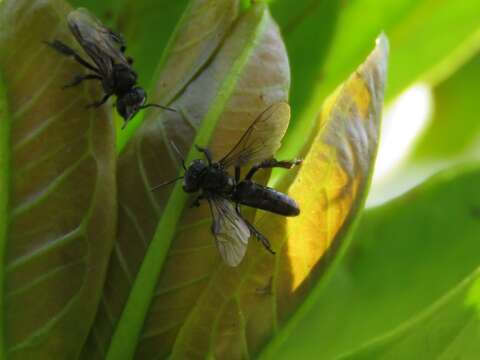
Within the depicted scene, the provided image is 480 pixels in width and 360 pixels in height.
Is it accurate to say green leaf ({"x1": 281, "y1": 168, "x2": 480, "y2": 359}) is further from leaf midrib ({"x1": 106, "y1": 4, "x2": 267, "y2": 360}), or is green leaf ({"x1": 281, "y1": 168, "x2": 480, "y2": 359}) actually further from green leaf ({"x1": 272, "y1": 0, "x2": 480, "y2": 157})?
leaf midrib ({"x1": 106, "y1": 4, "x2": 267, "y2": 360})

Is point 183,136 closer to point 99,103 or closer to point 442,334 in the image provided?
point 99,103

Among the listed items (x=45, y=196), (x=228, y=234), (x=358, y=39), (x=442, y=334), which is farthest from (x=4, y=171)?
(x=358, y=39)

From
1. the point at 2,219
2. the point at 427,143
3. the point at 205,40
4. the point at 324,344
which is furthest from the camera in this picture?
the point at 427,143

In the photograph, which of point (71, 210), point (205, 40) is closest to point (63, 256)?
point (71, 210)

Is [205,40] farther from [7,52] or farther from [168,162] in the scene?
[7,52]

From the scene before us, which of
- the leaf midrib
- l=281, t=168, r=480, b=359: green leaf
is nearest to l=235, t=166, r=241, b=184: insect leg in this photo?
the leaf midrib

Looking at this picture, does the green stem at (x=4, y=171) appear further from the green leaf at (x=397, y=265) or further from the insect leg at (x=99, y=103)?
the green leaf at (x=397, y=265)

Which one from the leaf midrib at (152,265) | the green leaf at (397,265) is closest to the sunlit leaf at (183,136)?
the leaf midrib at (152,265)
